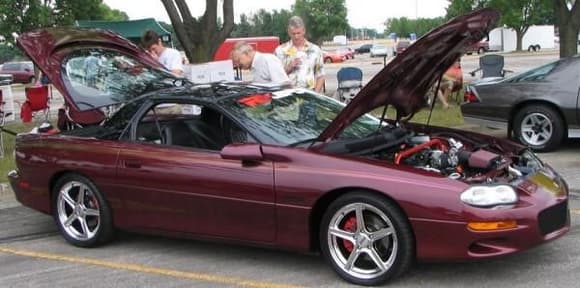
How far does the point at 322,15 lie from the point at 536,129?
80.5 meters

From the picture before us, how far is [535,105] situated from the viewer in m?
9.13

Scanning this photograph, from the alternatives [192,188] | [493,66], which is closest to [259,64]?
[192,188]

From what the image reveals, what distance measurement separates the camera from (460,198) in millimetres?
4090

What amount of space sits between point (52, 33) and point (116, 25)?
17.7m

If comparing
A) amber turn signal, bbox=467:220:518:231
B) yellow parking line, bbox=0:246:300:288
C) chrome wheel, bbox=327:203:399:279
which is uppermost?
amber turn signal, bbox=467:220:518:231

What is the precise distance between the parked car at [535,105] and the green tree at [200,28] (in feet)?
14.9

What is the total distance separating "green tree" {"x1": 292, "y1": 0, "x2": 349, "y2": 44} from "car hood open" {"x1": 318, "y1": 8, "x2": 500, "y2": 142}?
83742 millimetres

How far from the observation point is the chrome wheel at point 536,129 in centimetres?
900

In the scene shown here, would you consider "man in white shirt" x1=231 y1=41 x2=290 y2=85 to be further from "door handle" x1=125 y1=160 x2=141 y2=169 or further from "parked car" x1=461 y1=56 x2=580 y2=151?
"parked car" x1=461 y1=56 x2=580 y2=151

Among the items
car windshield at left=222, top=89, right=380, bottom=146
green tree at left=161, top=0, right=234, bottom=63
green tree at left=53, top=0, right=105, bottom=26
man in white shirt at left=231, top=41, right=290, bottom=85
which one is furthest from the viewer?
green tree at left=53, top=0, right=105, bottom=26

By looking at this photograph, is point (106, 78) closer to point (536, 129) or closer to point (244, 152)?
point (244, 152)

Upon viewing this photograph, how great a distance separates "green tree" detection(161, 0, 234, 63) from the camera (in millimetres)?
12133

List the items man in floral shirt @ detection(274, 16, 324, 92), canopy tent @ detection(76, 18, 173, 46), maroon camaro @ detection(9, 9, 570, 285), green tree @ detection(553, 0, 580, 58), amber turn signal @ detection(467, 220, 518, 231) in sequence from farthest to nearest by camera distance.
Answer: canopy tent @ detection(76, 18, 173, 46)
green tree @ detection(553, 0, 580, 58)
man in floral shirt @ detection(274, 16, 324, 92)
maroon camaro @ detection(9, 9, 570, 285)
amber turn signal @ detection(467, 220, 518, 231)

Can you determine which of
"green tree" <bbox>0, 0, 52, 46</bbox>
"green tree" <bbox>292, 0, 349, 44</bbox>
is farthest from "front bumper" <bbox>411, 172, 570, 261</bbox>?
"green tree" <bbox>292, 0, 349, 44</bbox>
